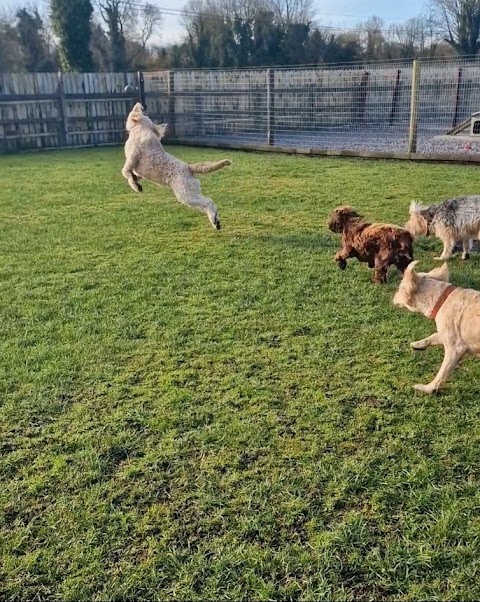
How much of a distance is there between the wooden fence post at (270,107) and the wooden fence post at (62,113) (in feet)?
19.7

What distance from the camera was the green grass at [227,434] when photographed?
1955 mm

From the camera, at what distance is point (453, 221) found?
4871 mm

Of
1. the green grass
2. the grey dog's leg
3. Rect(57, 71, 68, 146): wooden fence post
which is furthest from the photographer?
Rect(57, 71, 68, 146): wooden fence post

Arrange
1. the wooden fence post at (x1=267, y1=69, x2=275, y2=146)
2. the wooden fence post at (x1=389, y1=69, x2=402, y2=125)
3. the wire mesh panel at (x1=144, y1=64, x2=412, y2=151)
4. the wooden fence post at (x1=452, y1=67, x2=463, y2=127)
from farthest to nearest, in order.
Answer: the wooden fence post at (x1=267, y1=69, x2=275, y2=146) → the wire mesh panel at (x1=144, y1=64, x2=412, y2=151) → the wooden fence post at (x1=389, y1=69, x2=402, y2=125) → the wooden fence post at (x1=452, y1=67, x2=463, y2=127)

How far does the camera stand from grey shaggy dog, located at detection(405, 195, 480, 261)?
483cm

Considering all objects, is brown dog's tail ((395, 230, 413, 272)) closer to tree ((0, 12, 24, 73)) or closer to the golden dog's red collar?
the golden dog's red collar

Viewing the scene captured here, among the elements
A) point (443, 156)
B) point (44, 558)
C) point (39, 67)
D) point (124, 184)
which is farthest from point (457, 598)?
point (39, 67)

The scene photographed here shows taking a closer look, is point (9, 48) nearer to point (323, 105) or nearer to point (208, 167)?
point (323, 105)

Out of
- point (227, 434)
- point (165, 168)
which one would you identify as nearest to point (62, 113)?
point (165, 168)

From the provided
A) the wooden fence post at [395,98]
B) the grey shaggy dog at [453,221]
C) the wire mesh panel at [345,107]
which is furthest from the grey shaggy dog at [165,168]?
the wooden fence post at [395,98]

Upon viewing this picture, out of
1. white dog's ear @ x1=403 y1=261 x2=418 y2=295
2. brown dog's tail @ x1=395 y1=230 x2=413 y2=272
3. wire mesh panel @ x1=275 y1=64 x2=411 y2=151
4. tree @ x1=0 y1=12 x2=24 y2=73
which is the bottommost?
brown dog's tail @ x1=395 y1=230 x2=413 y2=272

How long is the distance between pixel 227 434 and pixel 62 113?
49.7ft

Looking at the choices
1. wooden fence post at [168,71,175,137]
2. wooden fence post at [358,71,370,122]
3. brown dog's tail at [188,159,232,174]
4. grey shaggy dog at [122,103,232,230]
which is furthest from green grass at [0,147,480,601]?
wooden fence post at [168,71,175,137]

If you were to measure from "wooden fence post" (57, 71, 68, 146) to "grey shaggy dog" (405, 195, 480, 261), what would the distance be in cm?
1317
